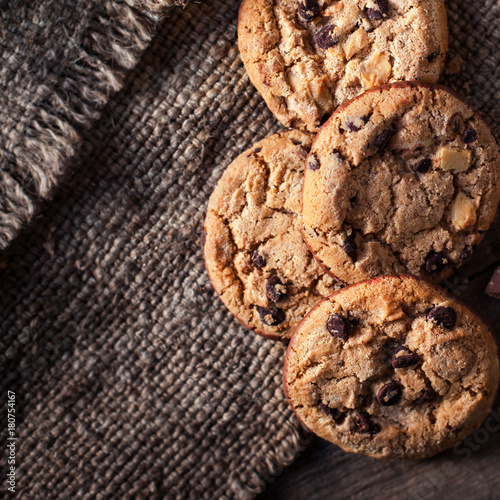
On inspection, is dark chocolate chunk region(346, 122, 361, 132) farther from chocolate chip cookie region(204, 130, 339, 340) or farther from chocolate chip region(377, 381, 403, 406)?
chocolate chip region(377, 381, 403, 406)

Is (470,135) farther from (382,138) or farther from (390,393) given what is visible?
(390,393)

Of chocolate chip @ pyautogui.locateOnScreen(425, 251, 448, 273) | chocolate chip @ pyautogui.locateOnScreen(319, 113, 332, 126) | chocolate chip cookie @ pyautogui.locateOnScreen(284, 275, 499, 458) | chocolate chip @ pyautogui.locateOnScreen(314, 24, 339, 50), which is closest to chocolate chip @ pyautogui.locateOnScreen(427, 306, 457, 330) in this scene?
chocolate chip cookie @ pyautogui.locateOnScreen(284, 275, 499, 458)

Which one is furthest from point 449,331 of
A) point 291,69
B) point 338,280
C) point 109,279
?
point 109,279

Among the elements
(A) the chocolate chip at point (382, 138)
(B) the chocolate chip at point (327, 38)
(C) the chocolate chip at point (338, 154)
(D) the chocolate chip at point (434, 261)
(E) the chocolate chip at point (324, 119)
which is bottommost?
(D) the chocolate chip at point (434, 261)

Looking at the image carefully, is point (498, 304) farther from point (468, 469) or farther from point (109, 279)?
point (109, 279)

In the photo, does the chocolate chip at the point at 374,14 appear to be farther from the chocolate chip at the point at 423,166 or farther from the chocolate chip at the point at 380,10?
the chocolate chip at the point at 423,166

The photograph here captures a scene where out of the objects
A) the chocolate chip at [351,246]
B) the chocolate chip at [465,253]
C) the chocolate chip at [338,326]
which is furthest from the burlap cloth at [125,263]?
the chocolate chip at [465,253]

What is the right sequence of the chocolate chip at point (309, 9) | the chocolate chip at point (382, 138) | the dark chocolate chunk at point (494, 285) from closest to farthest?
1. the chocolate chip at point (382, 138)
2. the chocolate chip at point (309, 9)
3. the dark chocolate chunk at point (494, 285)
